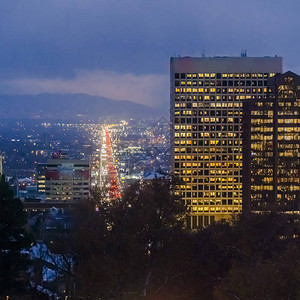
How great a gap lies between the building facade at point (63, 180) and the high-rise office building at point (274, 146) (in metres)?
15.0

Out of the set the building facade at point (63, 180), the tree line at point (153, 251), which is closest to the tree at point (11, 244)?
the tree line at point (153, 251)

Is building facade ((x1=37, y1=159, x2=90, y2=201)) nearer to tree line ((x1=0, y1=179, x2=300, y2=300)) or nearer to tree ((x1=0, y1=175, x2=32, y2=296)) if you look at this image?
tree line ((x1=0, y1=179, x2=300, y2=300))

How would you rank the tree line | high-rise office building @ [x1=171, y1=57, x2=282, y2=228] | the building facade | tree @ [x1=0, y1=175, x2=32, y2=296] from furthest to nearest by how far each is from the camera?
1. the building facade
2. high-rise office building @ [x1=171, y1=57, x2=282, y2=228]
3. the tree line
4. tree @ [x1=0, y1=175, x2=32, y2=296]

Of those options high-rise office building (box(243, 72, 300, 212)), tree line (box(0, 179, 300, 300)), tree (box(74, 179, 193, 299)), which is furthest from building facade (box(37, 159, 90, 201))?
tree (box(74, 179, 193, 299))

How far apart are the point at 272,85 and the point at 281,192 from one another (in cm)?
549

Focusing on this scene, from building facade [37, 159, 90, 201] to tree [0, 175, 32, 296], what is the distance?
1250 inches

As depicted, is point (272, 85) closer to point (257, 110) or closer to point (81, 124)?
point (257, 110)

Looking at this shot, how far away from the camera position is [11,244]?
325 inches

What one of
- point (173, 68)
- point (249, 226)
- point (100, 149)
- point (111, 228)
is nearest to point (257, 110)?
point (173, 68)

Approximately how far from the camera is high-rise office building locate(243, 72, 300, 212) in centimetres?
2844

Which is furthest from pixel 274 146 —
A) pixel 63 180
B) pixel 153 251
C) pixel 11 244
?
pixel 11 244

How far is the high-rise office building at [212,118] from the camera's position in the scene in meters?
32.9

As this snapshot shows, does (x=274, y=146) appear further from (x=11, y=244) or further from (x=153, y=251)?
(x=11, y=244)

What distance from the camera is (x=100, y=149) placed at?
61.5 m
